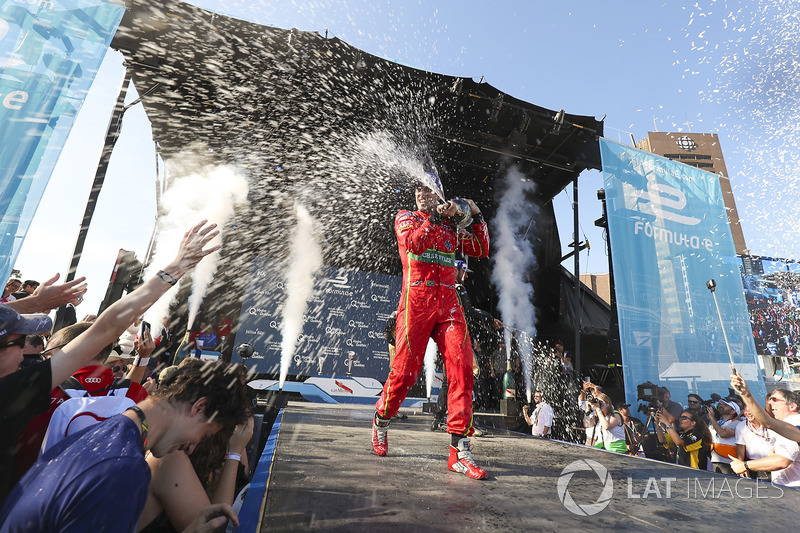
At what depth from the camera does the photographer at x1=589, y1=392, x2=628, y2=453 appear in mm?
5566

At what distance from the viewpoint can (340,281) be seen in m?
11.4

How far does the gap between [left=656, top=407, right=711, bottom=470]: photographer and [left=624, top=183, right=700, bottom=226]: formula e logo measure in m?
4.87

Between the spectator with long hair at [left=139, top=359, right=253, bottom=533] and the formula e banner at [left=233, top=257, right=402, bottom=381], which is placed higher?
the formula e banner at [left=233, top=257, right=402, bottom=381]

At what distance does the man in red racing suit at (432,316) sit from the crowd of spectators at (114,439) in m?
1.27

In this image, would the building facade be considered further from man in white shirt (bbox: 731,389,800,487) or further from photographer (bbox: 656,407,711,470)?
man in white shirt (bbox: 731,389,800,487)

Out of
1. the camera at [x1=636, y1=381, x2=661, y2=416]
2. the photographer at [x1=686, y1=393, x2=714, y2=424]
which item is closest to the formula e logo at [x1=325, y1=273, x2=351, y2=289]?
the camera at [x1=636, y1=381, x2=661, y2=416]

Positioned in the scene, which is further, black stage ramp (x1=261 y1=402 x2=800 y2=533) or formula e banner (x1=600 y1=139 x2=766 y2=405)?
formula e banner (x1=600 y1=139 x2=766 y2=405)

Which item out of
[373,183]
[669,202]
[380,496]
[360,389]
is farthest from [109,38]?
[669,202]

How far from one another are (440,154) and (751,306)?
19156 millimetres

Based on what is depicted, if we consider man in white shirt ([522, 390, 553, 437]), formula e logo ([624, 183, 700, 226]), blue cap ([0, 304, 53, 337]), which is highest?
formula e logo ([624, 183, 700, 226])

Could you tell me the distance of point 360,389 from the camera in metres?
10.6

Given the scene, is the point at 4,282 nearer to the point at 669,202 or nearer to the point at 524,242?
the point at 524,242

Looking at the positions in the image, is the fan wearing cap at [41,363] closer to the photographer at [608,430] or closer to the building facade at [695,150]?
the photographer at [608,430]

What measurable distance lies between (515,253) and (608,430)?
5.52 metres
